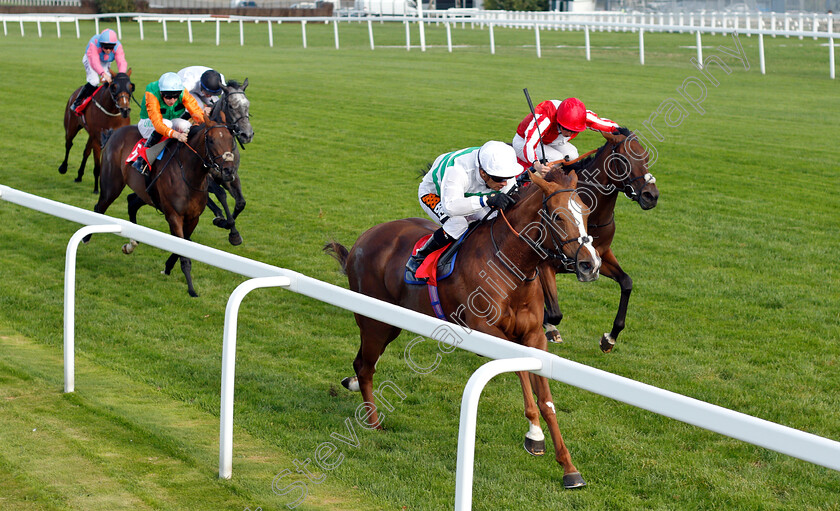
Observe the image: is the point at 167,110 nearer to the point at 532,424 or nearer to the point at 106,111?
the point at 106,111

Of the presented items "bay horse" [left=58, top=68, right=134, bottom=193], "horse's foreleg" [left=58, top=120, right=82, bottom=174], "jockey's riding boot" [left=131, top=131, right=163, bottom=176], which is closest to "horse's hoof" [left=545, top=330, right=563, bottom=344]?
"jockey's riding boot" [left=131, top=131, right=163, bottom=176]

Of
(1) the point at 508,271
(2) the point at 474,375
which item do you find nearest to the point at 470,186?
(1) the point at 508,271

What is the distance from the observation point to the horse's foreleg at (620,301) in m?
5.84

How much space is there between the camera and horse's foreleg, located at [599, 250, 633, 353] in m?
5.84

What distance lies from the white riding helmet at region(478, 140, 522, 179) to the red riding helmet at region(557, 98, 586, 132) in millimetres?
1451

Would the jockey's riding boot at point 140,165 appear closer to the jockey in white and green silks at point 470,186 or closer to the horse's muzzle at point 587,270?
the jockey in white and green silks at point 470,186

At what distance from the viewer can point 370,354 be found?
15.5 ft

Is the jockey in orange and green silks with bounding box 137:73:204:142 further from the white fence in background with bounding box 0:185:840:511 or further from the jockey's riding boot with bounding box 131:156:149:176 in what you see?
the white fence in background with bounding box 0:185:840:511

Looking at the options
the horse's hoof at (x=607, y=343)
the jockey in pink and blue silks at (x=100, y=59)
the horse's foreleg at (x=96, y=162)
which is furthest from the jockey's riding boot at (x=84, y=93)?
the horse's hoof at (x=607, y=343)

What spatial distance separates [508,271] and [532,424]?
0.70 meters

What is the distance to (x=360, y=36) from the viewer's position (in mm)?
30094

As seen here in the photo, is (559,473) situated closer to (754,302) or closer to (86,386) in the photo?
(86,386)

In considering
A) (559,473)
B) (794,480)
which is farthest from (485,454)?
(794,480)

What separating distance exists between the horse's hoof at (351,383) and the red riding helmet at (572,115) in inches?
83.5
